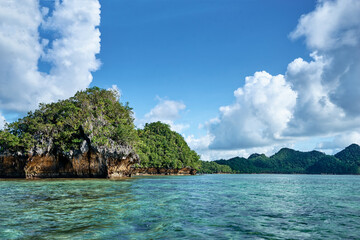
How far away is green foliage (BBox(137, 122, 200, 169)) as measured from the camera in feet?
277

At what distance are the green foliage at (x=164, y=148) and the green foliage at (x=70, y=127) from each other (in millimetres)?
30810

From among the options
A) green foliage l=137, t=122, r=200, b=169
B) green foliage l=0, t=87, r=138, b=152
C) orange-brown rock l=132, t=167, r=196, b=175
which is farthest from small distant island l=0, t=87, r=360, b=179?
orange-brown rock l=132, t=167, r=196, b=175

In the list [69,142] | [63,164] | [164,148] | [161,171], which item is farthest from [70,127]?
[164,148]

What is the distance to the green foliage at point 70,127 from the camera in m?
38.9

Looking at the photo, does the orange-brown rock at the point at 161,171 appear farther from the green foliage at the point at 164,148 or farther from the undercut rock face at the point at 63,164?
the undercut rock face at the point at 63,164

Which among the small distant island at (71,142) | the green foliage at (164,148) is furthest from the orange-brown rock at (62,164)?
the green foliage at (164,148)

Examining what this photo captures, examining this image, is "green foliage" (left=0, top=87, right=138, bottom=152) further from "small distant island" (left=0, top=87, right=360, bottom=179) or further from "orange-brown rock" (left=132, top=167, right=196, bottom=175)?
"orange-brown rock" (left=132, top=167, right=196, bottom=175)

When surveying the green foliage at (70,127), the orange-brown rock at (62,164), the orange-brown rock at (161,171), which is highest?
the green foliage at (70,127)

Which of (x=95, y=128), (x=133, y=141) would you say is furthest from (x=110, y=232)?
(x=133, y=141)

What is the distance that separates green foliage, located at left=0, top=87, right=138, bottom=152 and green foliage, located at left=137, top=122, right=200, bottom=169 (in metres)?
30.8

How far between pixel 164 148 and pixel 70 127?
58.6 m

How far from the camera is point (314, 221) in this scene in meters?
9.26

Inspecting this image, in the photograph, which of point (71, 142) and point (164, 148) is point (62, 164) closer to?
point (71, 142)

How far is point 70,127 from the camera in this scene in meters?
41.1
